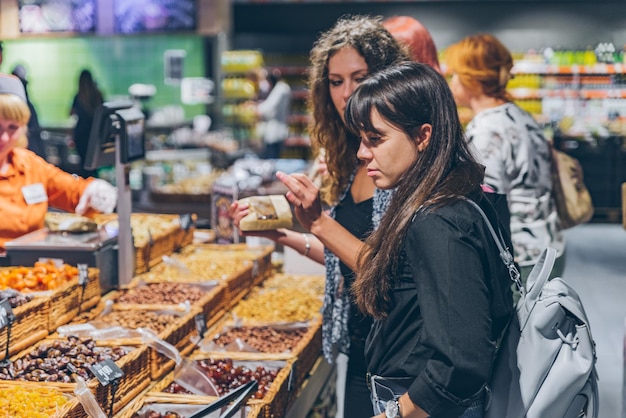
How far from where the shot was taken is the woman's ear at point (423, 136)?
189 cm

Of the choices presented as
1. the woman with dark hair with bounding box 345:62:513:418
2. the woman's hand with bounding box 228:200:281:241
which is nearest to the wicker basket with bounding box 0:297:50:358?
the woman's hand with bounding box 228:200:281:241

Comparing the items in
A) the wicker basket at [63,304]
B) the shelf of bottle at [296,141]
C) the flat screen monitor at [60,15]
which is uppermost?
the flat screen monitor at [60,15]

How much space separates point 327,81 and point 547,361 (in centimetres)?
128

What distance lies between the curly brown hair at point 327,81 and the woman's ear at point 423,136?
2.59 ft

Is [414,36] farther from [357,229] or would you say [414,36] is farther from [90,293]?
[90,293]

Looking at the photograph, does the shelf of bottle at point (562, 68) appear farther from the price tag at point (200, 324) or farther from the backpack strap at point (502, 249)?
the backpack strap at point (502, 249)

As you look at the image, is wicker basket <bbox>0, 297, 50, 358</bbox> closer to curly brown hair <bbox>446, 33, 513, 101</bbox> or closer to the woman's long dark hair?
the woman's long dark hair

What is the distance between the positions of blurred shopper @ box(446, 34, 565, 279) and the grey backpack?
4.90 ft

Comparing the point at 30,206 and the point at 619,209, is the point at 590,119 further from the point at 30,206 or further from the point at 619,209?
the point at 30,206

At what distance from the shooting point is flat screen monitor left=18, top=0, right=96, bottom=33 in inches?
406

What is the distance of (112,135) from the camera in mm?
3432

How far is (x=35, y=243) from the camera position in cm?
337

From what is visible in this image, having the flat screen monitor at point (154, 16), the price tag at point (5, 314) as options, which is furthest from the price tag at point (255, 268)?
the flat screen monitor at point (154, 16)

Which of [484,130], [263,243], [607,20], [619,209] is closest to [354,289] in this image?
[484,130]
